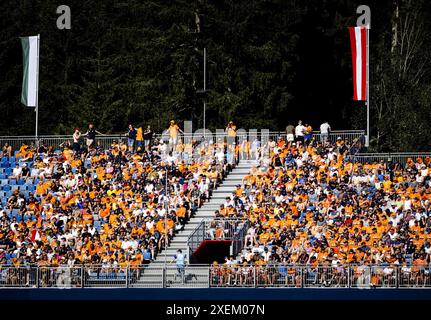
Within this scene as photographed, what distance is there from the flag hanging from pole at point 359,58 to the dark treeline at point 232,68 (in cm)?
867

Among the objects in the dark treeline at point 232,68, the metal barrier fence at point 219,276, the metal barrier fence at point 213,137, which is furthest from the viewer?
the dark treeline at point 232,68

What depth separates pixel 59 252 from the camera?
139ft

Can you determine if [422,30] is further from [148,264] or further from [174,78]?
[148,264]

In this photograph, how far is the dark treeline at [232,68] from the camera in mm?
61375

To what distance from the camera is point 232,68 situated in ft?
204

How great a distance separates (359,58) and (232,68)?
13.7 metres

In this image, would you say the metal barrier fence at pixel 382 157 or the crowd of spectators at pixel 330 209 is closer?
the crowd of spectators at pixel 330 209

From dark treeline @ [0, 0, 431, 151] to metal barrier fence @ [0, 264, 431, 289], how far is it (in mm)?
20023

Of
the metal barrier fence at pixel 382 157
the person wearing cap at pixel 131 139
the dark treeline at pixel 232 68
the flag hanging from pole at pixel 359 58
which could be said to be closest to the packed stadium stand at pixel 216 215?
the metal barrier fence at pixel 382 157

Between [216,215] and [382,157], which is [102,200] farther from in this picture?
[382,157]

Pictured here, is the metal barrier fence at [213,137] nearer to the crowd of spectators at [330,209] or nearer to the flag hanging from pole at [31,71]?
the crowd of spectators at [330,209]

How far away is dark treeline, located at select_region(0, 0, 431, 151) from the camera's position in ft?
201

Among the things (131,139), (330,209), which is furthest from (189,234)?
(131,139)

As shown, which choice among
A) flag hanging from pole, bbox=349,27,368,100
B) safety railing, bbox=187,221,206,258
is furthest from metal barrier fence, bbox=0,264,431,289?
flag hanging from pole, bbox=349,27,368,100
